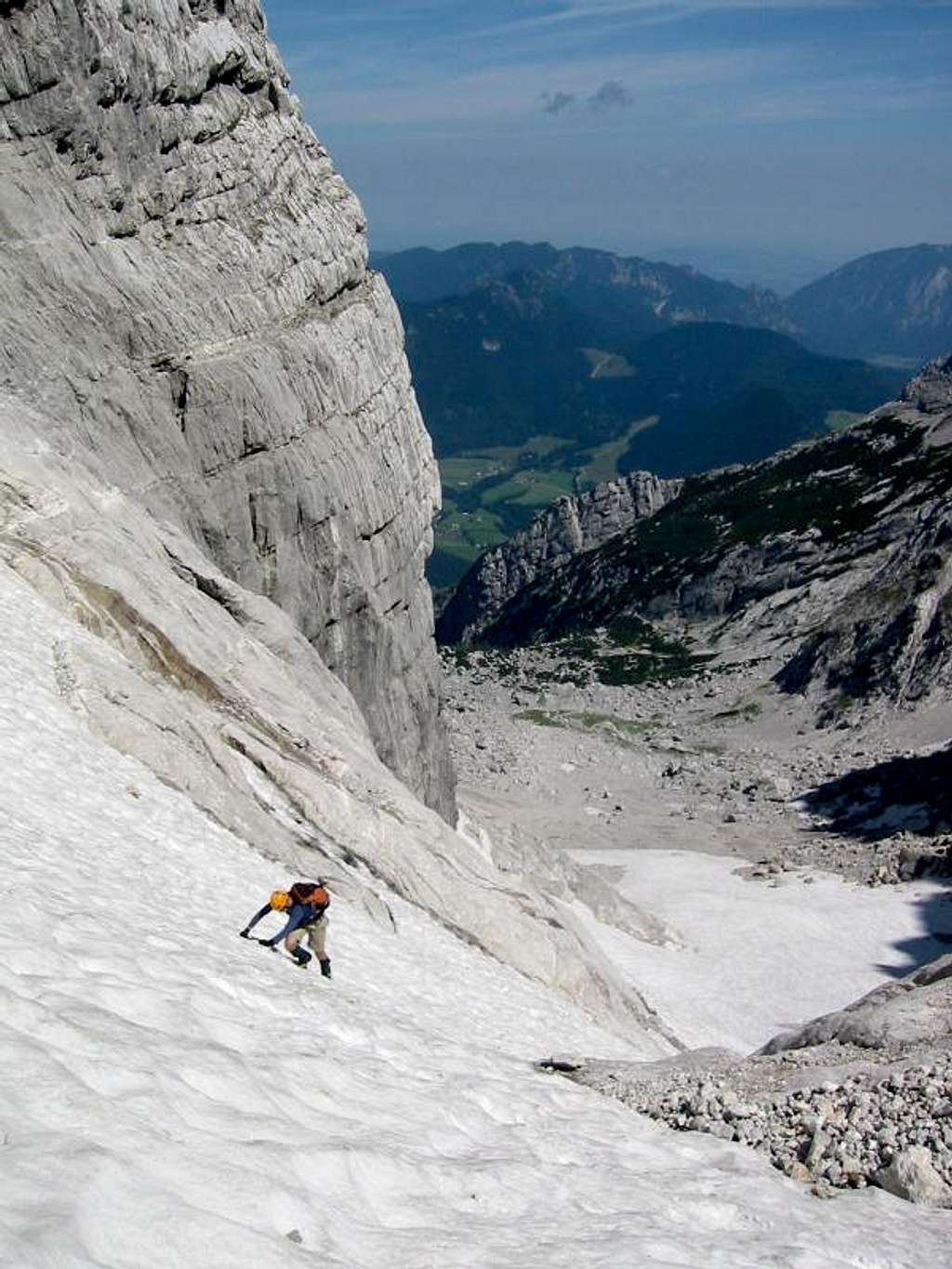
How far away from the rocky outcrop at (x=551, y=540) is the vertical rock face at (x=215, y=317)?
130090mm

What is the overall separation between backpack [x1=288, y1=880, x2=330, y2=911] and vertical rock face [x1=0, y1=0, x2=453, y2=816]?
14646mm

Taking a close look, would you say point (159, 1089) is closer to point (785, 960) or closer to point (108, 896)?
point (108, 896)

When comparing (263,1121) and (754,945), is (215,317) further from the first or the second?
(754,945)

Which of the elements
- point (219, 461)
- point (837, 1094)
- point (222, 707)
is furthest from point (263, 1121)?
point (219, 461)

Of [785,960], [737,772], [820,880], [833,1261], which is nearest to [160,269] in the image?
[833,1261]

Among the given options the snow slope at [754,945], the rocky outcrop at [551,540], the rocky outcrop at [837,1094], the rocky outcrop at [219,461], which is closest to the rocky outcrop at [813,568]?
the rocky outcrop at [551,540]

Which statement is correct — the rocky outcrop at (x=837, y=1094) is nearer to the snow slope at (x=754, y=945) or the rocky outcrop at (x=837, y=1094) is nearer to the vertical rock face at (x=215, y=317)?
the vertical rock face at (x=215, y=317)

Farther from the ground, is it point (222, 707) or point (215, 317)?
point (215, 317)

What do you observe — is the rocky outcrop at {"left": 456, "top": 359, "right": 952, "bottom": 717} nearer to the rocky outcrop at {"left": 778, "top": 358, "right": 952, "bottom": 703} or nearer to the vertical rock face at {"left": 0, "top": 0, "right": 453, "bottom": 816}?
the rocky outcrop at {"left": 778, "top": 358, "right": 952, "bottom": 703}

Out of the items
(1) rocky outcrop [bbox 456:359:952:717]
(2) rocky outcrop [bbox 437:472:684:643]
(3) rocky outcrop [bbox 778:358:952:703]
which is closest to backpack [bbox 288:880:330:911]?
(3) rocky outcrop [bbox 778:358:952:703]

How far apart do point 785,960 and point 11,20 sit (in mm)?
40506

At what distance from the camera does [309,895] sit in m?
16.0

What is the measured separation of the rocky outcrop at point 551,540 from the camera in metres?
175

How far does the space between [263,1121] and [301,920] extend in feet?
23.6
